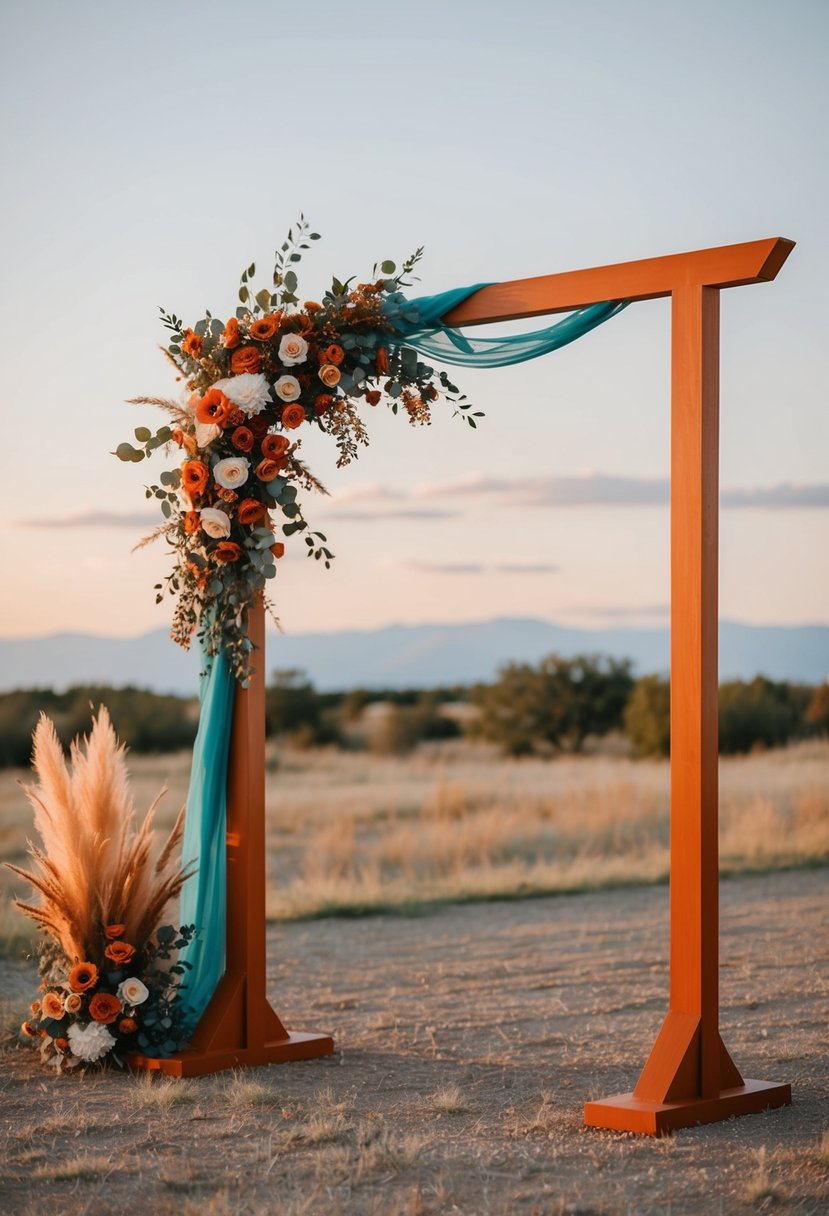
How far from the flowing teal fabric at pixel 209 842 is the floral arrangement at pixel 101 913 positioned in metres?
0.07

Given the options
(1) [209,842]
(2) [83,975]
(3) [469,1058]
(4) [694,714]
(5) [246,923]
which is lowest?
(3) [469,1058]

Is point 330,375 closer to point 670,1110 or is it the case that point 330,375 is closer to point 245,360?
point 245,360

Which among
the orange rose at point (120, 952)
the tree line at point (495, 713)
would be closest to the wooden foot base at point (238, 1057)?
the orange rose at point (120, 952)

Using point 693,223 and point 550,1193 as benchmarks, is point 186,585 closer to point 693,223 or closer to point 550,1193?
point 550,1193

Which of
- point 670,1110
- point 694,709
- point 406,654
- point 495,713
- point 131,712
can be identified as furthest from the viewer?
point 406,654

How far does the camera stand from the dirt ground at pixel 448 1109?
12.3 feet

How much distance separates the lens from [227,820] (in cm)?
534

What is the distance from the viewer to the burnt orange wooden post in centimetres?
439

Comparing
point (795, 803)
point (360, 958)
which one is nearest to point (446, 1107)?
point (360, 958)

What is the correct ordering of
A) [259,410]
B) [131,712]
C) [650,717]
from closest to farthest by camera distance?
[259,410] → [650,717] → [131,712]

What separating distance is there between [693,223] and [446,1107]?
25.5 ft

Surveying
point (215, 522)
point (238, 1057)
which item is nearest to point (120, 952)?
point (238, 1057)

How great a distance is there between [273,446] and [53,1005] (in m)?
2.17

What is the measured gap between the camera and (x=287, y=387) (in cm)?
511
